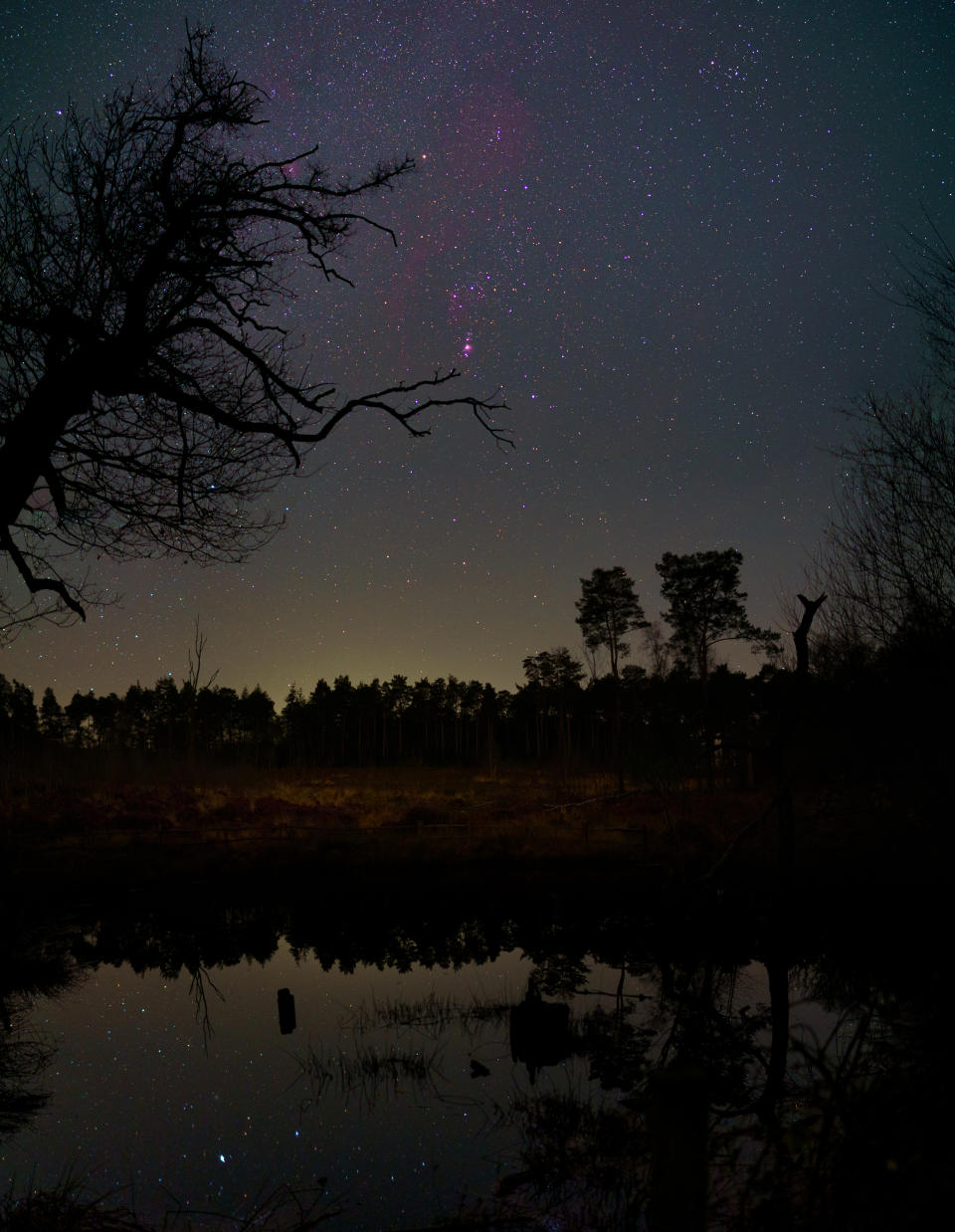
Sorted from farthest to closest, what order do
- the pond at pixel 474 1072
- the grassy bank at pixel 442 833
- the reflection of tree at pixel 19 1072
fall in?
the grassy bank at pixel 442 833
the reflection of tree at pixel 19 1072
the pond at pixel 474 1072

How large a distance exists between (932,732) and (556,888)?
28.9 feet

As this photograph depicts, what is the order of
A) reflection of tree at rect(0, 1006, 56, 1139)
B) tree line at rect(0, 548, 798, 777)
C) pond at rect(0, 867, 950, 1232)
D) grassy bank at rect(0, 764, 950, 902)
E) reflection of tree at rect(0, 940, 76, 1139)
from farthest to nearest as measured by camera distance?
tree line at rect(0, 548, 798, 777) < grassy bank at rect(0, 764, 950, 902) < reflection of tree at rect(0, 940, 76, 1139) < reflection of tree at rect(0, 1006, 56, 1139) < pond at rect(0, 867, 950, 1232)

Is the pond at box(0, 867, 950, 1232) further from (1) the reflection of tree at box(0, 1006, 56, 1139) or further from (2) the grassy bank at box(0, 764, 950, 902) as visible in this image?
(2) the grassy bank at box(0, 764, 950, 902)

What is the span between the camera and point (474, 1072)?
8.62m

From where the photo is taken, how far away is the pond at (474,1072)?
10.7ft

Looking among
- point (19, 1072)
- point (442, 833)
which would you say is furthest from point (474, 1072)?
point (442, 833)

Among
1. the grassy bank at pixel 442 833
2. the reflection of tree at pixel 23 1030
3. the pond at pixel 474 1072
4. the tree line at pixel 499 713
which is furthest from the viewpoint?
the tree line at pixel 499 713

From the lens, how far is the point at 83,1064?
9383 millimetres

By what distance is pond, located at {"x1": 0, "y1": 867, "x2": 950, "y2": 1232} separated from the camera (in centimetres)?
325

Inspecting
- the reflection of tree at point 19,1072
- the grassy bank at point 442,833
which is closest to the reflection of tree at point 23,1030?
the reflection of tree at point 19,1072

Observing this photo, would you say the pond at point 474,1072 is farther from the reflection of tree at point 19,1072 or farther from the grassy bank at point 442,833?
the grassy bank at point 442,833

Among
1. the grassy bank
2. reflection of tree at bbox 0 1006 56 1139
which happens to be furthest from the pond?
the grassy bank

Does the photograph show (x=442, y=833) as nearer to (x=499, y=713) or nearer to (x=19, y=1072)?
(x=19, y=1072)

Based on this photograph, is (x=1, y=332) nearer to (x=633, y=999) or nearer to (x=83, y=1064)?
(x=83, y=1064)
